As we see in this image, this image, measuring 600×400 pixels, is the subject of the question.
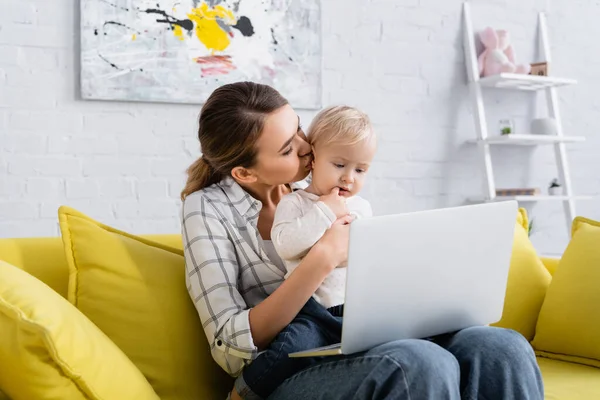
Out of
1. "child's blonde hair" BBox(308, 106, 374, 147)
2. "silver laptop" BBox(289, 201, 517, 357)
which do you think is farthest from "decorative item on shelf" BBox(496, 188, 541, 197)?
"silver laptop" BBox(289, 201, 517, 357)

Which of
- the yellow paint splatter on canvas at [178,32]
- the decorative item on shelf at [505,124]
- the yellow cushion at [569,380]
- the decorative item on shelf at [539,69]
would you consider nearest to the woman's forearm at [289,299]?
the yellow cushion at [569,380]

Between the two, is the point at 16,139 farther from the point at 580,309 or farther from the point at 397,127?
the point at 580,309

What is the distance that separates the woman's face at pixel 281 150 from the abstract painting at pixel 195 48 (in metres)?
1.50

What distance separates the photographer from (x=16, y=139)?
2.71 metres

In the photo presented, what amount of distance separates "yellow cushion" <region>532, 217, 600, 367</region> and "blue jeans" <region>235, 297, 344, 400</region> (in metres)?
0.80

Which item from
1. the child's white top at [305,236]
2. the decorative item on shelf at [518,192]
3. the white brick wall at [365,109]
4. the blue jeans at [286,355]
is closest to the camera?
the blue jeans at [286,355]

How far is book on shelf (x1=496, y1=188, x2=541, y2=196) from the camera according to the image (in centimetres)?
369

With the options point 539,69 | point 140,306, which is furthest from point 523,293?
point 539,69

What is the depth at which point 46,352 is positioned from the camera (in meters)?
1.06

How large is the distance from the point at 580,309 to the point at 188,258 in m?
1.06

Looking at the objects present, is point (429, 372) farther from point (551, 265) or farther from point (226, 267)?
point (551, 265)

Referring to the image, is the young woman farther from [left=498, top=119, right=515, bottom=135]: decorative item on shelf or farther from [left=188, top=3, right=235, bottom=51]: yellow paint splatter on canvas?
[left=498, top=119, right=515, bottom=135]: decorative item on shelf

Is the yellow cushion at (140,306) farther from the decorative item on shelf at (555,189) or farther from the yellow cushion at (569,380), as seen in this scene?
the decorative item on shelf at (555,189)

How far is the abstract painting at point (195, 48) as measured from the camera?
2.84m
